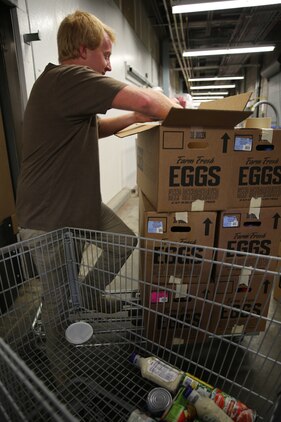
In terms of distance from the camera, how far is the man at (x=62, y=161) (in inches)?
43.9

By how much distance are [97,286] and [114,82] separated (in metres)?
0.85

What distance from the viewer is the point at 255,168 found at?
127 centimetres

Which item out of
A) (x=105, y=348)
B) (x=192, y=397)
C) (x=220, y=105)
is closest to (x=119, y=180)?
(x=220, y=105)

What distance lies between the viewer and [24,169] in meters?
1.24

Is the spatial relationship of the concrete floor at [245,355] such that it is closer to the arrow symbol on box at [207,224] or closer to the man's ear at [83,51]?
the arrow symbol on box at [207,224]

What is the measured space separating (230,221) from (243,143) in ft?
1.14

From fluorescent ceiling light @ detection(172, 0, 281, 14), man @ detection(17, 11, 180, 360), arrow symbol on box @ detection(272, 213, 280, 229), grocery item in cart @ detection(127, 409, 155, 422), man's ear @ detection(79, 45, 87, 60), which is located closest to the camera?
grocery item in cart @ detection(127, 409, 155, 422)

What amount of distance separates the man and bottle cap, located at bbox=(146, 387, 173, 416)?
1.46 ft

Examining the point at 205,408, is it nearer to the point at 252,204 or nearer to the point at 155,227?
the point at 155,227

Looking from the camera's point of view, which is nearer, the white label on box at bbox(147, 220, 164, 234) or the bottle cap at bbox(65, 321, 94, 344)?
the bottle cap at bbox(65, 321, 94, 344)

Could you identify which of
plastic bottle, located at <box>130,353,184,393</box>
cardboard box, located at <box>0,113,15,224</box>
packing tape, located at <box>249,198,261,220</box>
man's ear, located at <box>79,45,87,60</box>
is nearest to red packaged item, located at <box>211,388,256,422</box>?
plastic bottle, located at <box>130,353,184,393</box>

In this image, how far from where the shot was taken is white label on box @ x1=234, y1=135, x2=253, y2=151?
1.23 metres

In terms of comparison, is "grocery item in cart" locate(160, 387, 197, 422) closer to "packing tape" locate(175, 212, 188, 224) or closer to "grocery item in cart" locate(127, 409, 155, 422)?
"grocery item in cart" locate(127, 409, 155, 422)

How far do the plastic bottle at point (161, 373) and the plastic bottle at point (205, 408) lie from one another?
6 cm
